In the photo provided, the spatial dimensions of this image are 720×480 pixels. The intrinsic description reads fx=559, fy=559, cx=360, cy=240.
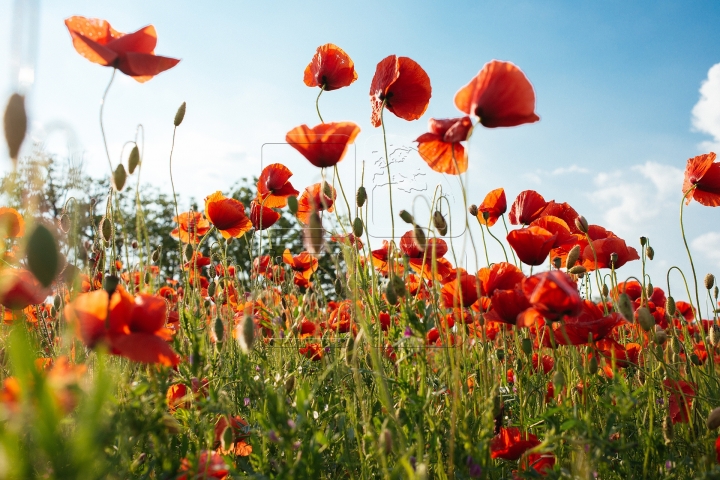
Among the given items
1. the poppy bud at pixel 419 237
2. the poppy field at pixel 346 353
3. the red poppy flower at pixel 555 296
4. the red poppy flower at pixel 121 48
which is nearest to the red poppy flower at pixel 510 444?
the poppy field at pixel 346 353

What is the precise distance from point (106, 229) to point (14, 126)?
0.94 metres

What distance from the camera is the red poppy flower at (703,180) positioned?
8.04 feet

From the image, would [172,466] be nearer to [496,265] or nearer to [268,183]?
[496,265]

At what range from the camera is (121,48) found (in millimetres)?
1480

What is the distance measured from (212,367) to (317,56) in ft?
4.38

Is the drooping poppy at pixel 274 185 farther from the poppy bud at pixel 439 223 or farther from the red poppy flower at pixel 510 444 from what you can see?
the red poppy flower at pixel 510 444

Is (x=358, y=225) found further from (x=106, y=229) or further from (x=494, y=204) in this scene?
(x=494, y=204)

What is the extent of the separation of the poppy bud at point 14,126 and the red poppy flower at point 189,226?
1179mm

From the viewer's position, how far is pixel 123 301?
102 cm

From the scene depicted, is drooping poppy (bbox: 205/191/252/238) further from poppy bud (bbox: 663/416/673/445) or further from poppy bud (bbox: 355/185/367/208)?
poppy bud (bbox: 663/416/673/445)

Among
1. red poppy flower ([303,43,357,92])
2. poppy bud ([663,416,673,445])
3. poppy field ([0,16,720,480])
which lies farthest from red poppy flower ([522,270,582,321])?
red poppy flower ([303,43,357,92])

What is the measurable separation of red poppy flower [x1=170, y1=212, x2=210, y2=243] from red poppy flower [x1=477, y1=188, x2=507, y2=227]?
1277 millimetres

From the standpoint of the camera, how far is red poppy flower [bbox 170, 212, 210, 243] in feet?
7.17

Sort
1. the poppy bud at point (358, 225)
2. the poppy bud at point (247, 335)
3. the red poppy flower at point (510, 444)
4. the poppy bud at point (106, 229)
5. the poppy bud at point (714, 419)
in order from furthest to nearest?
the poppy bud at point (358, 225) → the poppy bud at point (106, 229) → the red poppy flower at point (510, 444) → the poppy bud at point (714, 419) → the poppy bud at point (247, 335)
